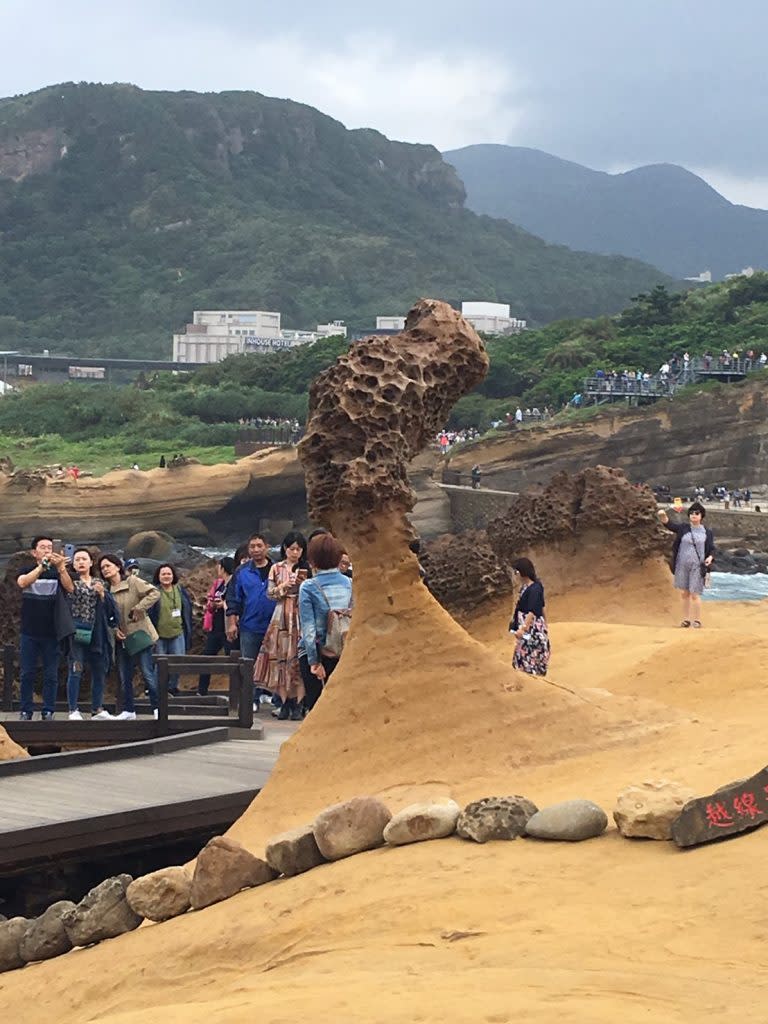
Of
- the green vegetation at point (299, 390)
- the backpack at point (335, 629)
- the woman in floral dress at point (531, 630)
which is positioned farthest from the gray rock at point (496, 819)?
the green vegetation at point (299, 390)

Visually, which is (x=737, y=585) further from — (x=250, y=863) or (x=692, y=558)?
(x=250, y=863)

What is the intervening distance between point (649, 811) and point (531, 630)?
13.0 feet

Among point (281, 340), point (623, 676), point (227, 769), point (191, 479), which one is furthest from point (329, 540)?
point (281, 340)

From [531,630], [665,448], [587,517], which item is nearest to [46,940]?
[531,630]

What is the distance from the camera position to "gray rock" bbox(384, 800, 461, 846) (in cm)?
543

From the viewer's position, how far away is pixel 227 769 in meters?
8.57

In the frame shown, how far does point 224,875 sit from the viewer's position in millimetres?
5531

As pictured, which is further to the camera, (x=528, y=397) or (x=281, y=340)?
(x=281, y=340)

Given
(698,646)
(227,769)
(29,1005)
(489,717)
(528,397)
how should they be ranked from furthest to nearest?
1. (528,397)
2. (698,646)
3. (227,769)
4. (489,717)
5. (29,1005)

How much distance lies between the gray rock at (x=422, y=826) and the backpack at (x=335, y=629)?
304 centimetres

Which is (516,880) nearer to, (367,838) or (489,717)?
(367,838)

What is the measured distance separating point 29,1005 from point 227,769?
342cm

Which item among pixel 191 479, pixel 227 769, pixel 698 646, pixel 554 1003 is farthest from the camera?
pixel 191 479

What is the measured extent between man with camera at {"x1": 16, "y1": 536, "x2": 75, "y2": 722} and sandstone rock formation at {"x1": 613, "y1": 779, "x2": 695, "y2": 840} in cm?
502
